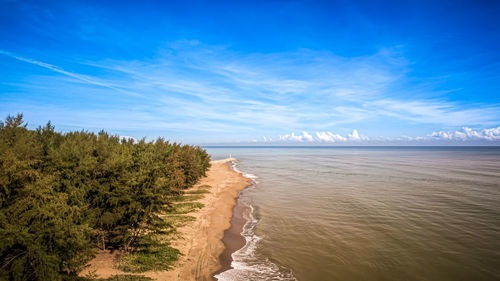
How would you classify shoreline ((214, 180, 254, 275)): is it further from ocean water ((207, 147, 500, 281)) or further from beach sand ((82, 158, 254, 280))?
ocean water ((207, 147, 500, 281))

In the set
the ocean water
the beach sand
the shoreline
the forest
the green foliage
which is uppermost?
the forest

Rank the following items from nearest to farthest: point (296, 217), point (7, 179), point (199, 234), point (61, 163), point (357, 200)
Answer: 1. point (7, 179)
2. point (61, 163)
3. point (199, 234)
4. point (296, 217)
5. point (357, 200)

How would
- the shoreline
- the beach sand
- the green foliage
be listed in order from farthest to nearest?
the shoreline
the green foliage
the beach sand

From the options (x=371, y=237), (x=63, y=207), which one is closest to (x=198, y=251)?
(x=63, y=207)

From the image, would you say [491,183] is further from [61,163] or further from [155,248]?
[61,163]

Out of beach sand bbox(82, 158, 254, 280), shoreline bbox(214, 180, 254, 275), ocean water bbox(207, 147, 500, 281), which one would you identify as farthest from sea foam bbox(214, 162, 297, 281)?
beach sand bbox(82, 158, 254, 280)

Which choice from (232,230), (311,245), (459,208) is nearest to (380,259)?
(311,245)

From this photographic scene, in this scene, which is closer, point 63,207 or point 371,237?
point 63,207

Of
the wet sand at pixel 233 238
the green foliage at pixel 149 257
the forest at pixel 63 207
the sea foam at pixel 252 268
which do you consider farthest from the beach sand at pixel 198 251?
the forest at pixel 63 207

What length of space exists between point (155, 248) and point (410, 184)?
43846 mm

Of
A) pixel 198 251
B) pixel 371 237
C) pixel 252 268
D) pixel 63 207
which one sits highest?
pixel 63 207

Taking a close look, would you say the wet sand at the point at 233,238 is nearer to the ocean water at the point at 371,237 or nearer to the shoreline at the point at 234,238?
the shoreline at the point at 234,238

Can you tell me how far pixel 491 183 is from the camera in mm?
40562

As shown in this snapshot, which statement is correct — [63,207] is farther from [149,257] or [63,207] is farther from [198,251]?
[198,251]
